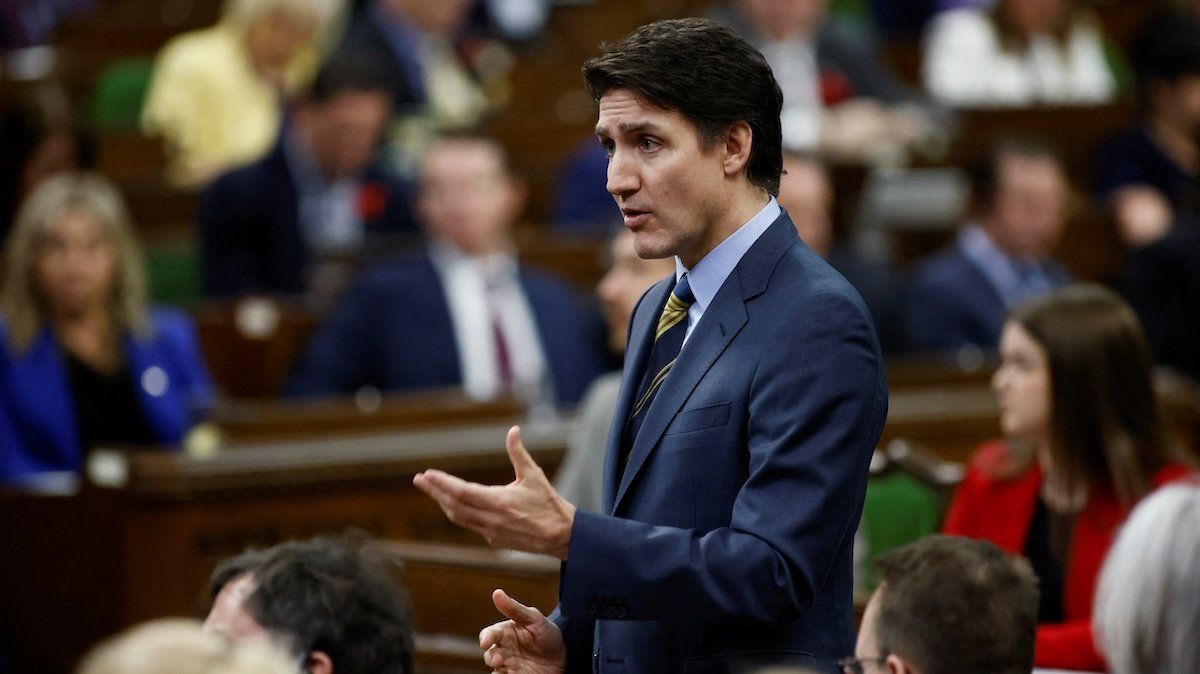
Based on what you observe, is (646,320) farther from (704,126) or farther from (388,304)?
(388,304)

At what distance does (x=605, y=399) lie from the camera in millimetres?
3736

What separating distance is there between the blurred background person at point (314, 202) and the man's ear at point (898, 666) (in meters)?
3.90

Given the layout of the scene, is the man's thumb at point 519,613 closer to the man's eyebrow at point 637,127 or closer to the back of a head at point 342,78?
the man's eyebrow at point 637,127

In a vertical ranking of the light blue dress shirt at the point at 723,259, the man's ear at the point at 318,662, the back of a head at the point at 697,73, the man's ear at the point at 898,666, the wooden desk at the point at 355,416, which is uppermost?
the back of a head at the point at 697,73

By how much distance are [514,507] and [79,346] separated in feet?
10.8

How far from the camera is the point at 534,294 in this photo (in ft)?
18.5

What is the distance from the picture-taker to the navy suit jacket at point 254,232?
5930 mm

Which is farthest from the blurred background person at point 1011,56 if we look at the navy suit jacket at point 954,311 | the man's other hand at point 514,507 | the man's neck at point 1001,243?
the man's other hand at point 514,507

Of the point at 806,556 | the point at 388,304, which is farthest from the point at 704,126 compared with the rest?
the point at 388,304

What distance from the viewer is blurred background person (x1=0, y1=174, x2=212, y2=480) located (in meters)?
4.74

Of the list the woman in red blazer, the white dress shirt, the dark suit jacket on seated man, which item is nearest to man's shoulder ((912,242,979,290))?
the dark suit jacket on seated man

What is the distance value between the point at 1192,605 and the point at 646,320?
2.47 ft

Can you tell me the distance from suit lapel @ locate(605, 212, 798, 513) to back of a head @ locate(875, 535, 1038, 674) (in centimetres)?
39

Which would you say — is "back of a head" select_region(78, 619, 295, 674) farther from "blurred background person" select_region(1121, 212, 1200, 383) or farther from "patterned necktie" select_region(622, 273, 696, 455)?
"blurred background person" select_region(1121, 212, 1200, 383)
